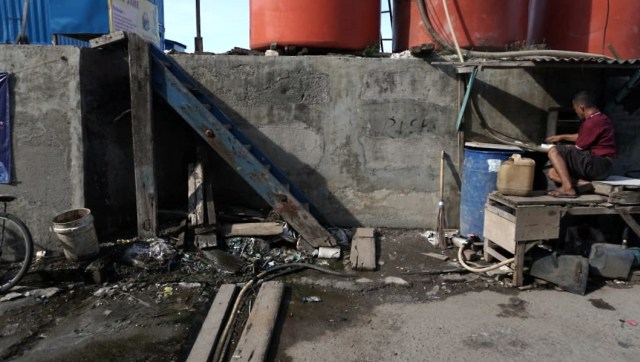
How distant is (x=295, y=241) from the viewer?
5660mm

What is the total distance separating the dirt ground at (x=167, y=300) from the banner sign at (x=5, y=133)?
46.4 inches

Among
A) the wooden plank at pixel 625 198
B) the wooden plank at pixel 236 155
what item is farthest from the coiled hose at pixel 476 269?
the wooden plank at pixel 236 155

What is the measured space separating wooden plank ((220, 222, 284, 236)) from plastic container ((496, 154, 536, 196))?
2.70m

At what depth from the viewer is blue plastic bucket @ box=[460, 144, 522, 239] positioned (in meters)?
5.62

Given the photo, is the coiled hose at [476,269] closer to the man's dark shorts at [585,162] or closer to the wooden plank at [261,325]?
the man's dark shorts at [585,162]

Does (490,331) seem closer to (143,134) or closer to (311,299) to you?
(311,299)

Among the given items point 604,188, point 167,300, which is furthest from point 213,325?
point 604,188

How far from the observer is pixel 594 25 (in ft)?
23.7

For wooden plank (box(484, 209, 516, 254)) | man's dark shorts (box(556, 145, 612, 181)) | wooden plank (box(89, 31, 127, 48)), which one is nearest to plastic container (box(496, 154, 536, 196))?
wooden plank (box(484, 209, 516, 254))

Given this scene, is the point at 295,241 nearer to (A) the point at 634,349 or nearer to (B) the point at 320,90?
(B) the point at 320,90

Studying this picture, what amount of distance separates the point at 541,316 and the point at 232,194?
163 inches

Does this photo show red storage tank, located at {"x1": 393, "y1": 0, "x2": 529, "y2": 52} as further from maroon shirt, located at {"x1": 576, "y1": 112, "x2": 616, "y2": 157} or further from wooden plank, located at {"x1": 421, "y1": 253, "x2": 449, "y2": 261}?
wooden plank, located at {"x1": 421, "y1": 253, "x2": 449, "y2": 261}

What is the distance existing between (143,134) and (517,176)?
4375mm

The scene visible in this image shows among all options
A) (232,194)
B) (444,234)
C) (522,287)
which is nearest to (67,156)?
(232,194)
